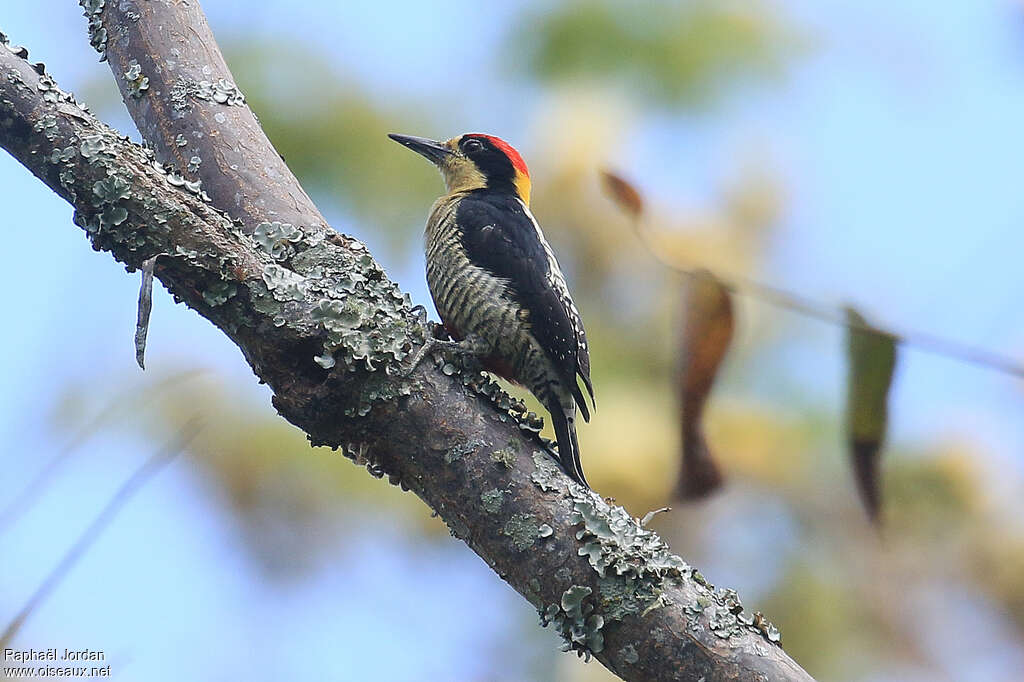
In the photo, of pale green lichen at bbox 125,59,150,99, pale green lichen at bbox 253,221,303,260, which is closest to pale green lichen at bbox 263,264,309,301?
pale green lichen at bbox 253,221,303,260

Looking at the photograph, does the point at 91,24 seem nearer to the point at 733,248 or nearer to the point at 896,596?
the point at 733,248

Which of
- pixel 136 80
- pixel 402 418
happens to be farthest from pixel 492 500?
pixel 136 80

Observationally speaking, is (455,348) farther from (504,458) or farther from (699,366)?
(699,366)

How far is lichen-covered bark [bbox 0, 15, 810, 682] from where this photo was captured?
2.05m

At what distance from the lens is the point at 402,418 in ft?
7.22

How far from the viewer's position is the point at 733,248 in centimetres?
497

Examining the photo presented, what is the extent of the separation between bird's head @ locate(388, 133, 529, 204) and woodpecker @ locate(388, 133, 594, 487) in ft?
1.59

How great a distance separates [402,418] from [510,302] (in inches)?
43.2

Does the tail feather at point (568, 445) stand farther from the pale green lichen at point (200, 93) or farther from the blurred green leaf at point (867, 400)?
the pale green lichen at point (200, 93)

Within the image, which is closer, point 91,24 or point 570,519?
point 570,519

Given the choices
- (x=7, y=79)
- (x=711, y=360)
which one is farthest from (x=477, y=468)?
(x=7, y=79)

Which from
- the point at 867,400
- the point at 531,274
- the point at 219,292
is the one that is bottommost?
the point at 219,292

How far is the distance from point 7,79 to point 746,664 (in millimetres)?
1833

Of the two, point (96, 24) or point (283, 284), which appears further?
point (96, 24)
